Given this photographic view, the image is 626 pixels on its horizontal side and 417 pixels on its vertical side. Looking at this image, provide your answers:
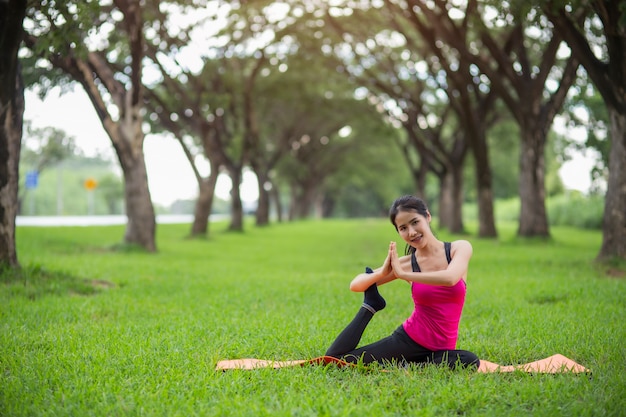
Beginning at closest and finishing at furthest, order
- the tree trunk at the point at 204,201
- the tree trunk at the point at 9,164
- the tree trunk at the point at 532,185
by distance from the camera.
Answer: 1. the tree trunk at the point at 9,164
2. the tree trunk at the point at 532,185
3. the tree trunk at the point at 204,201

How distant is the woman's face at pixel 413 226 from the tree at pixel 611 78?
313 inches

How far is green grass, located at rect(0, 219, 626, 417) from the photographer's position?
13.8ft

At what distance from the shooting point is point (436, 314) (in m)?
4.91

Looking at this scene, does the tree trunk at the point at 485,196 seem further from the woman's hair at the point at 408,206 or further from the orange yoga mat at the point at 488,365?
the woman's hair at the point at 408,206

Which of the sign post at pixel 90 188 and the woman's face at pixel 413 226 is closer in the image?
the woman's face at pixel 413 226

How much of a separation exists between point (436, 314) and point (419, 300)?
0.17 m

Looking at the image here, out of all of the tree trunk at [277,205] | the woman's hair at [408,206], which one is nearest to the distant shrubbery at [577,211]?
the tree trunk at [277,205]

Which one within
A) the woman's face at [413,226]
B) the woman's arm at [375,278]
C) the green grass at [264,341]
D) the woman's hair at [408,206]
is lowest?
the green grass at [264,341]

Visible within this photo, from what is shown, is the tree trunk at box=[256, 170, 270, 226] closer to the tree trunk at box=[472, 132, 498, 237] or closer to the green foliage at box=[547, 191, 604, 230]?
the tree trunk at box=[472, 132, 498, 237]

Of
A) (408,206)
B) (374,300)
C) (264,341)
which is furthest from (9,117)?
(408,206)

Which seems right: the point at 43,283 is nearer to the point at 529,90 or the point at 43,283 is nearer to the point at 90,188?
the point at 529,90

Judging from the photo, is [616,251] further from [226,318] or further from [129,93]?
[129,93]

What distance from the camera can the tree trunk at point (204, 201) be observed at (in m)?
25.1

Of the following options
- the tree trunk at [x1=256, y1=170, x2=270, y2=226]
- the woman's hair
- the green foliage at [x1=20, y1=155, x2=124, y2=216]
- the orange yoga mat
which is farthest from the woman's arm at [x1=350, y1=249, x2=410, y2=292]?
the green foliage at [x1=20, y1=155, x2=124, y2=216]
